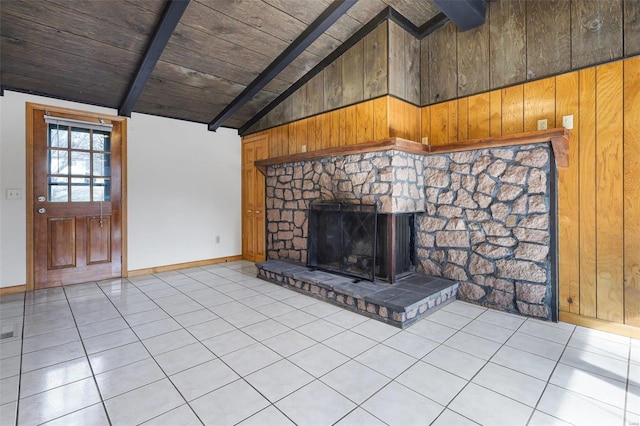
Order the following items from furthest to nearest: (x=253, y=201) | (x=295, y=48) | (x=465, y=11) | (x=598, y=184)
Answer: (x=253, y=201) → (x=295, y=48) → (x=465, y=11) → (x=598, y=184)

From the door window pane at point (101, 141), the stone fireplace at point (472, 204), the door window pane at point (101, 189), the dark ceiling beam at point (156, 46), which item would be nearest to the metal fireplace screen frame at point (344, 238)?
the stone fireplace at point (472, 204)

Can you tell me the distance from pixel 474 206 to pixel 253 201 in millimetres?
3520

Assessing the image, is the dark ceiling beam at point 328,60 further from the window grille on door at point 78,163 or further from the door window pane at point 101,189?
the door window pane at point 101,189

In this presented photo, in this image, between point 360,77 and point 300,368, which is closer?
point 300,368

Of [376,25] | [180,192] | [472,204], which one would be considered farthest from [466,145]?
[180,192]

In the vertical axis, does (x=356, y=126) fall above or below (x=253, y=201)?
above

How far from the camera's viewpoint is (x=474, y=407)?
1623 millimetres

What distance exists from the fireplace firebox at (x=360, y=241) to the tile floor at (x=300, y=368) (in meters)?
0.68

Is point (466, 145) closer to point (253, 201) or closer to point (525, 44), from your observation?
point (525, 44)

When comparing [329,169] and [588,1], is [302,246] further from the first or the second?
[588,1]

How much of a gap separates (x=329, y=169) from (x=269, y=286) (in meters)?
1.68

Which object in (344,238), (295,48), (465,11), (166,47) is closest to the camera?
(465,11)

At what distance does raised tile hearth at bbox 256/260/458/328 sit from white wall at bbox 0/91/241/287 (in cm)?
195

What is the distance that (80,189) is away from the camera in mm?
4035
